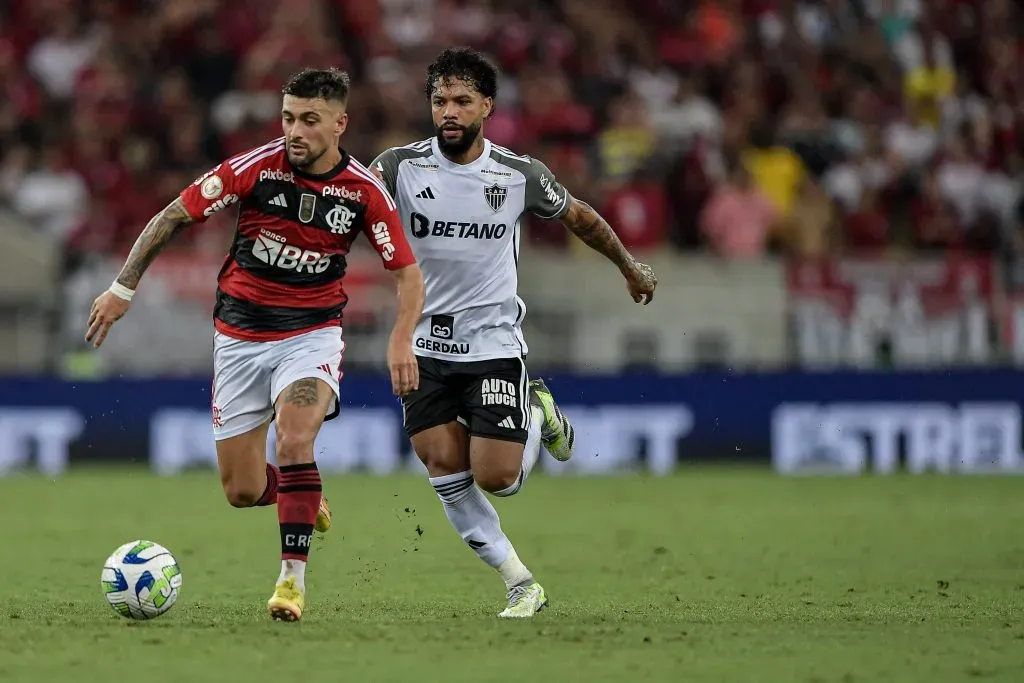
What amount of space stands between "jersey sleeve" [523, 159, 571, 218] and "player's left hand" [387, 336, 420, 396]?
4.13ft

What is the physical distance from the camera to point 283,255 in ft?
25.8

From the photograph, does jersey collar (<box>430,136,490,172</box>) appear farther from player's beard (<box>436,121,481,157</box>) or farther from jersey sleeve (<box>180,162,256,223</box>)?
jersey sleeve (<box>180,162,256,223</box>)

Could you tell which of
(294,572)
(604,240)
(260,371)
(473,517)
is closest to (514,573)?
(473,517)

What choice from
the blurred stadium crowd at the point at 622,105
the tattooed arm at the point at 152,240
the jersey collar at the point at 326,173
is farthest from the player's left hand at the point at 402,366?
the blurred stadium crowd at the point at 622,105

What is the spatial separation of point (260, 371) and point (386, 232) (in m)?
0.93

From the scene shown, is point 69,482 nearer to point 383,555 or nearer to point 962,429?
point 383,555

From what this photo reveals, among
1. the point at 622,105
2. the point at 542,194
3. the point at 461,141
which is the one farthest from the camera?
the point at 622,105

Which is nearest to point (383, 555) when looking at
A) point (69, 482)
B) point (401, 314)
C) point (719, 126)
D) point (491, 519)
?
point (491, 519)

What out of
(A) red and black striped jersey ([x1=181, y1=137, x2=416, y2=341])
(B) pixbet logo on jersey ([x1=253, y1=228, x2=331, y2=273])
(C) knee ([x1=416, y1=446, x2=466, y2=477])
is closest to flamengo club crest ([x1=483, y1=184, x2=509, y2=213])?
(A) red and black striped jersey ([x1=181, y1=137, x2=416, y2=341])

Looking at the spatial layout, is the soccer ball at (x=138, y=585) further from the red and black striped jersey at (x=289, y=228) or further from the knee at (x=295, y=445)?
the red and black striped jersey at (x=289, y=228)

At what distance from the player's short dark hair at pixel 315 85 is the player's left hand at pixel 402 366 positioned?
1176 millimetres

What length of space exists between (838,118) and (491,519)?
13.3 m

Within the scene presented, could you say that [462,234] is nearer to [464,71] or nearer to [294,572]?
[464,71]

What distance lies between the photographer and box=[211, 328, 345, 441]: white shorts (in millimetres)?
7883
